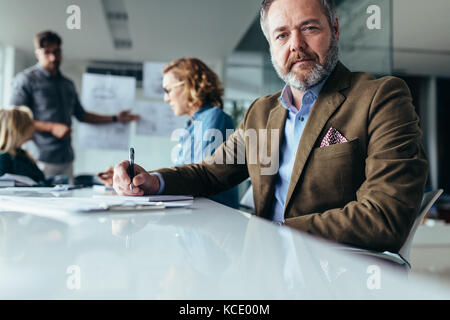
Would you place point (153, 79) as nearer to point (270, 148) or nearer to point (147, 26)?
point (147, 26)

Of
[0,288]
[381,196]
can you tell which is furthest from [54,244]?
[381,196]

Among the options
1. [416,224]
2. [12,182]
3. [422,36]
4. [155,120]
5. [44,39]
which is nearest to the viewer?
[416,224]

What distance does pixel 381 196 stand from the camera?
0.82m

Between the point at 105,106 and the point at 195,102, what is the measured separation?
1.43 meters

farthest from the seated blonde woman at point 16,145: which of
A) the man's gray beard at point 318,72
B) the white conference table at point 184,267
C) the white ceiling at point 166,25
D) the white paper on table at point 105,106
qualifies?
the white ceiling at point 166,25

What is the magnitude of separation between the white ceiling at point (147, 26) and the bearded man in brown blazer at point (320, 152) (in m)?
3.17

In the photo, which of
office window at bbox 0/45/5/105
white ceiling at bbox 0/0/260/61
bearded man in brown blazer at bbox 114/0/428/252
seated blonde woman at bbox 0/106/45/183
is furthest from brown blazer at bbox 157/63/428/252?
office window at bbox 0/45/5/105

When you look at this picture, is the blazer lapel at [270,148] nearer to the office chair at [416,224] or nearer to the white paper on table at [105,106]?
the office chair at [416,224]

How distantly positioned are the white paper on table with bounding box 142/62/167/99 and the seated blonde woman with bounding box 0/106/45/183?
1298 mm

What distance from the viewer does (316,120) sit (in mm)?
1042

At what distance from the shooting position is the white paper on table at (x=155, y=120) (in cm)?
345

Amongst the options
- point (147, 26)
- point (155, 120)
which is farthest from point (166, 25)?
point (155, 120)

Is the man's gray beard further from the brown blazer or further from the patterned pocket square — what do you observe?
the patterned pocket square
